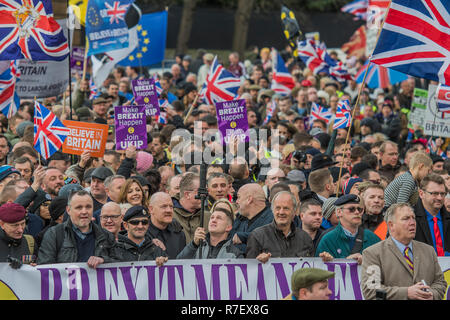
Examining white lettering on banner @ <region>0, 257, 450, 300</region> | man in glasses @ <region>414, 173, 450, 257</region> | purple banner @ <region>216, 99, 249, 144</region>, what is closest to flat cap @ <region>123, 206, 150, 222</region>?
white lettering on banner @ <region>0, 257, 450, 300</region>

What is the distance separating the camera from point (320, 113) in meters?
17.5

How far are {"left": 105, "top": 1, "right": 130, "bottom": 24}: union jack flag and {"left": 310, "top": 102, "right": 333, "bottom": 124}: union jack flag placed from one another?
13.5 ft

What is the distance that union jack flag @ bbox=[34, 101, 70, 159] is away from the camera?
11594 mm

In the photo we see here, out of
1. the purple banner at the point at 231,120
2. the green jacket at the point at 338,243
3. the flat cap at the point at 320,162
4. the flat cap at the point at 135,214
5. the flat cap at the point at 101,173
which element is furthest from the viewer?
the purple banner at the point at 231,120

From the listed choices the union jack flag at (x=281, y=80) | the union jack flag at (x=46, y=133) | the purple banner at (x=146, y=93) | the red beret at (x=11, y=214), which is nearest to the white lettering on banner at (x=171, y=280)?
the red beret at (x=11, y=214)

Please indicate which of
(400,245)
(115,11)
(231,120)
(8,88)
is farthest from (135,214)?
(115,11)

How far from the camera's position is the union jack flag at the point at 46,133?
11.6 m

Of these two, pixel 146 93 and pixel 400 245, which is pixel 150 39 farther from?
pixel 400 245

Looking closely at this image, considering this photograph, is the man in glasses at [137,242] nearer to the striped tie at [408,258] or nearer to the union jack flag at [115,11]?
the striped tie at [408,258]

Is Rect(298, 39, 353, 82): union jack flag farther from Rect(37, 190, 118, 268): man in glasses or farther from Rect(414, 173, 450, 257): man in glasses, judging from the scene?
Rect(37, 190, 118, 268): man in glasses

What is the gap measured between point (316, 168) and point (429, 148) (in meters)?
3.82

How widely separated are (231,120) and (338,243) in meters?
5.09

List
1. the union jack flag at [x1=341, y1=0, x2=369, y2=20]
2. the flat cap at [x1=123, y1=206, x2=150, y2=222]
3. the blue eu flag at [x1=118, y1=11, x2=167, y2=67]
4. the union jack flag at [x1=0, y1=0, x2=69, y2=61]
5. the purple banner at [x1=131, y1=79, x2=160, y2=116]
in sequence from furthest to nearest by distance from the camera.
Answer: the union jack flag at [x1=341, y1=0, x2=369, y2=20] → the blue eu flag at [x1=118, y1=11, x2=167, y2=67] → the purple banner at [x1=131, y1=79, x2=160, y2=116] → the union jack flag at [x1=0, y1=0, x2=69, y2=61] → the flat cap at [x1=123, y1=206, x2=150, y2=222]

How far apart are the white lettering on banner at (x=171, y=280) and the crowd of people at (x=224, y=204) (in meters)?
0.13
